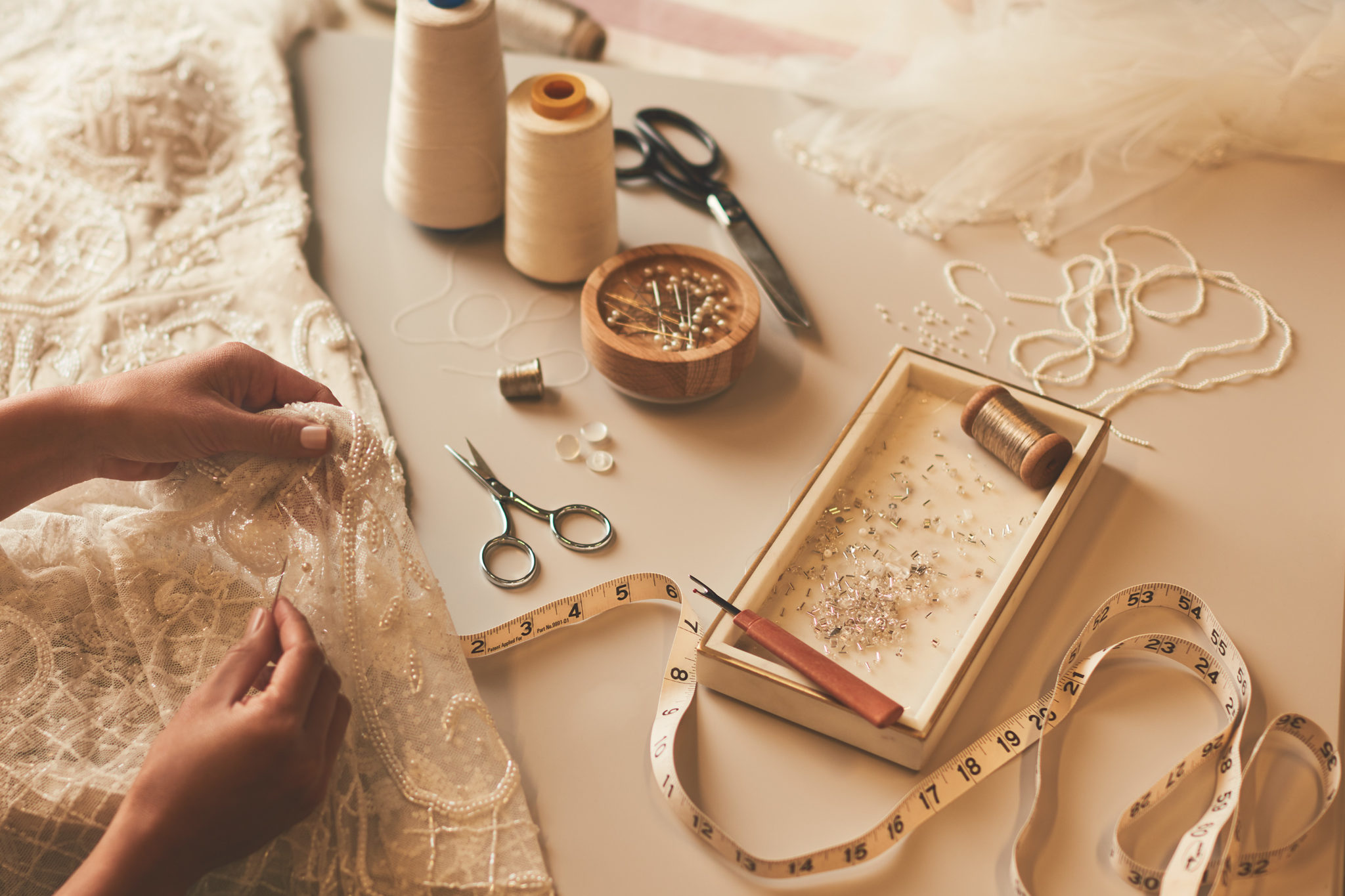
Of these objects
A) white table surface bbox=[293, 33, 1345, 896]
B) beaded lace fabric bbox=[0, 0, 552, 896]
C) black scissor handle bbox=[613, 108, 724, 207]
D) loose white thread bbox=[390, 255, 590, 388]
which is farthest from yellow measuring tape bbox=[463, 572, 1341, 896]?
black scissor handle bbox=[613, 108, 724, 207]

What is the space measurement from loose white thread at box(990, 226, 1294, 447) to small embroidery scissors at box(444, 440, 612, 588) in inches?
30.4

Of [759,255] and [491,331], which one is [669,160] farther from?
[491,331]

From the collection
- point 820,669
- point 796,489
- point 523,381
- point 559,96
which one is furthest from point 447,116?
point 820,669

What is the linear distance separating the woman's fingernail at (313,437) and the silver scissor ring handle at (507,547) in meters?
0.29

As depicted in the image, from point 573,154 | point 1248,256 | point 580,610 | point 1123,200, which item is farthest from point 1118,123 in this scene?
point 580,610

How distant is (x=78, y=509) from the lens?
4.73 ft

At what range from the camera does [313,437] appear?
1.36 metres

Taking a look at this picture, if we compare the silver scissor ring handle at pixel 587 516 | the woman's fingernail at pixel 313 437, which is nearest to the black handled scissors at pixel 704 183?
the silver scissor ring handle at pixel 587 516

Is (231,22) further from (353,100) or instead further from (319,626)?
(319,626)

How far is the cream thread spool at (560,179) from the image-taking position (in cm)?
170

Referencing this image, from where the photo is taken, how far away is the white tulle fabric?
2055mm

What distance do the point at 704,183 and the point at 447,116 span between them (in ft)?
1.68

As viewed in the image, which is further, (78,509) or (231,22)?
(231,22)

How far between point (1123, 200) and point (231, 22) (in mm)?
1832
